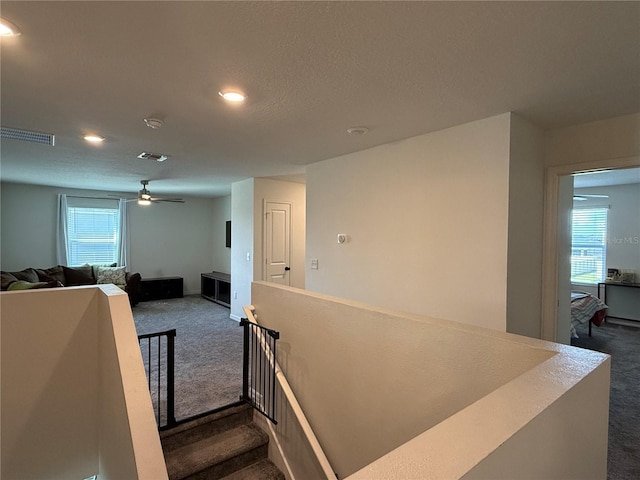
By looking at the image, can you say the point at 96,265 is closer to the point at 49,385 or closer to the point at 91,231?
the point at 91,231

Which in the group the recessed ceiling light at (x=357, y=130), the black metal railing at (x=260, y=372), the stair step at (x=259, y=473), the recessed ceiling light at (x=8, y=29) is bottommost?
the stair step at (x=259, y=473)

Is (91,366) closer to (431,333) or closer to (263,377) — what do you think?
(263,377)

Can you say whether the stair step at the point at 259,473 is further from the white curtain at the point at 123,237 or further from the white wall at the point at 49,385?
the white curtain at the point at 123,237

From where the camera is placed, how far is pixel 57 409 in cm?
270

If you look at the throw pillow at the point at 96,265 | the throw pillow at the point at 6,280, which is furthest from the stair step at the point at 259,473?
the throw pillow at the point at 96,265

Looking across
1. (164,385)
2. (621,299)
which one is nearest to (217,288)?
(164,385)

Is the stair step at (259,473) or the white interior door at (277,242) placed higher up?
the white interior door at (277,242)

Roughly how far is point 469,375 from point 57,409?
3.10 metres

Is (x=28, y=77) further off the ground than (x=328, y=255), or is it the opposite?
(x=28, y=77)

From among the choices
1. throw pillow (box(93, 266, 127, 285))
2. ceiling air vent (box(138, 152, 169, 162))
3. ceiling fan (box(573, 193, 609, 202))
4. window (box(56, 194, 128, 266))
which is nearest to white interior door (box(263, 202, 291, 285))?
ceiling air vent (box(138, 152, 169, 162))

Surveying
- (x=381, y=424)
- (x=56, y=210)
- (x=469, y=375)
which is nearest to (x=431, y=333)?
(x=469, y=375)

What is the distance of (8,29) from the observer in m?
1.52

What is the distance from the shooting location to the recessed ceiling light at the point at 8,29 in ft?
4.85

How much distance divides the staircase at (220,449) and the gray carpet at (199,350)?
0.15m
